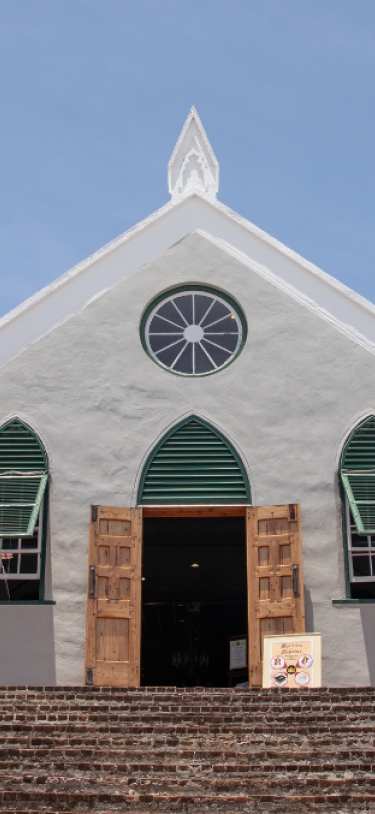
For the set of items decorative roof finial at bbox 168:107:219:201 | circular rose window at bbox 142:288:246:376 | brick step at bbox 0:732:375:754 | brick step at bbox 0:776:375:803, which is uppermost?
decorative roof finial at bbox 168:107:219:201

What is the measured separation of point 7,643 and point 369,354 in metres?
6.79

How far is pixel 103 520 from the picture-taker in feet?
48.4

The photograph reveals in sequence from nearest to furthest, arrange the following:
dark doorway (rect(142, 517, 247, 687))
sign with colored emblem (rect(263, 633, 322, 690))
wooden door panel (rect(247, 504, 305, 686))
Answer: sign with colored emblem (rect(263, 633, 322, 690))
wooden door panel (rect(247, 504, 305, 686))
dark doorway (rect(142, 517, 247, 687))

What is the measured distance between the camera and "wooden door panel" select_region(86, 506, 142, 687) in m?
14.1

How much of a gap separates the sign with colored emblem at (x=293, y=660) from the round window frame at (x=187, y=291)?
434 cm

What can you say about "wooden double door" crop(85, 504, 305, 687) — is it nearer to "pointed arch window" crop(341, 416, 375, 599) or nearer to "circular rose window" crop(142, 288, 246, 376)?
"pointed arch window" crop(341, 416, 375, 599)

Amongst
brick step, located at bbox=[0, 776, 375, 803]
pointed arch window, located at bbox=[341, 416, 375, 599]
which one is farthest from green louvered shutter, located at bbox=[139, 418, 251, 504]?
brick step, located at bbox=[0, 776, 375, 803]

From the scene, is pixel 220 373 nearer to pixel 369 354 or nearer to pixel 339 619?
pixel 369 354

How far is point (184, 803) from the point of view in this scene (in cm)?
920

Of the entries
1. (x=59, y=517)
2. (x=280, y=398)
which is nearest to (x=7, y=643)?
(x=59, y=517)

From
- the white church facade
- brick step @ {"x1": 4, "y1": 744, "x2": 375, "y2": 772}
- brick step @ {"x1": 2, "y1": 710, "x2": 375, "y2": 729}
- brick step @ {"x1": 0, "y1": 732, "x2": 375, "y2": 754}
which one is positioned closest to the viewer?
brick step @ {"x1": 4, "y1": 744, "x2": 375, "y2": 772}

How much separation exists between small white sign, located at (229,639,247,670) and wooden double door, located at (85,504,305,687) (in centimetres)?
284

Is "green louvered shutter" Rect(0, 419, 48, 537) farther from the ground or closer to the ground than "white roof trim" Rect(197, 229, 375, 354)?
closer to the ground

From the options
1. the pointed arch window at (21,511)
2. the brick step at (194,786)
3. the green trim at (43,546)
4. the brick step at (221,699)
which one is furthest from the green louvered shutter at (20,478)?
the brick step at (194,786)
